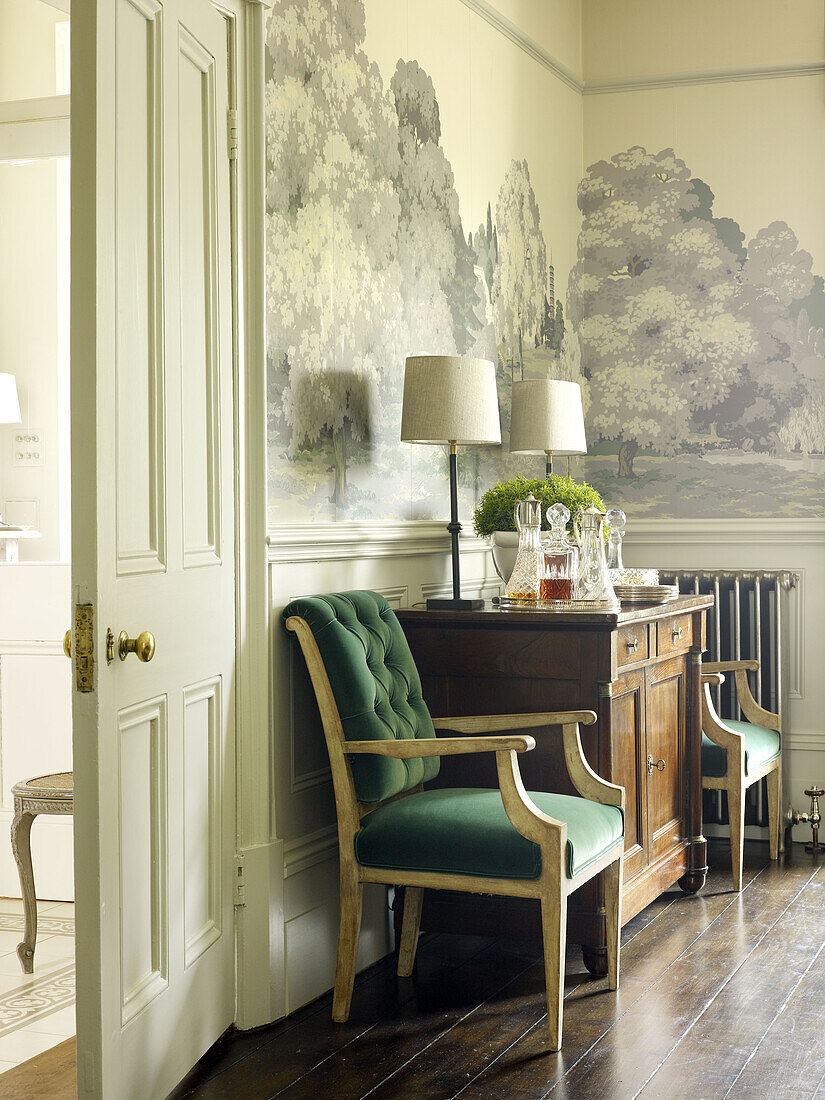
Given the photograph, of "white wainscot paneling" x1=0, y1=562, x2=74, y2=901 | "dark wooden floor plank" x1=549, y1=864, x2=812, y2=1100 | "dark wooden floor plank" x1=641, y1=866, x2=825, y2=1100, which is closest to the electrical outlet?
"white wainscot paneling" x1=0, y1=562, x2=74, y2=901

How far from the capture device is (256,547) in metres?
3.10

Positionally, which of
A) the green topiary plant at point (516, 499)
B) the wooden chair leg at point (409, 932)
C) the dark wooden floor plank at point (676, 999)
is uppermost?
the green topiary plant at point (516, 499)

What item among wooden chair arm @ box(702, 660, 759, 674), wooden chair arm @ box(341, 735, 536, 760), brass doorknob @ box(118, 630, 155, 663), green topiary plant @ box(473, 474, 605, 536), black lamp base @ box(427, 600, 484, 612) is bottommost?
wooden chair arm @ box(702, 660, 759, 674)

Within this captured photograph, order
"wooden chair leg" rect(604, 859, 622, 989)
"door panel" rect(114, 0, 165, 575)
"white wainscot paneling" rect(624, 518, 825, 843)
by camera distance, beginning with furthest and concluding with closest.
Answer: "white wainscot paneling" rect(624, 518, 825, 843) < "wooden chair leg" rect(604, 859, 622, 989) < "door panel" rect(114, 0, 165, 575)

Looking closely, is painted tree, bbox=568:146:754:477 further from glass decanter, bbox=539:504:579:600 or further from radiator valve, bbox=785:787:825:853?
glass decanter, bbox=539:504:579:600

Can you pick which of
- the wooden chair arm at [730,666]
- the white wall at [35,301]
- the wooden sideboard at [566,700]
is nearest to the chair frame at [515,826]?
the wooden sideboard at [566,700]

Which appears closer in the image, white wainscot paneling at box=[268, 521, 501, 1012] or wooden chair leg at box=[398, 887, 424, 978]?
white wainscot paneling at box=[268, 521, 501, 1012]

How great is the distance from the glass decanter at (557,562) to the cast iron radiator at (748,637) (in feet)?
4.54

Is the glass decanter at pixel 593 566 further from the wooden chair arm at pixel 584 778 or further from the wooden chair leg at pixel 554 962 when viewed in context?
the wooden chair leg at pixel 554 962

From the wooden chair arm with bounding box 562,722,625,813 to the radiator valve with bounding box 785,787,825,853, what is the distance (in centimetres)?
188

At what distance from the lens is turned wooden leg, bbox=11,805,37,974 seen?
3.55m

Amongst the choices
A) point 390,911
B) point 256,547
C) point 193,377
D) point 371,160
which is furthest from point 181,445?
point 390,911

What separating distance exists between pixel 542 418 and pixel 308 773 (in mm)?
1707

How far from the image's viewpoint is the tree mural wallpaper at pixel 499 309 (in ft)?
11.0
